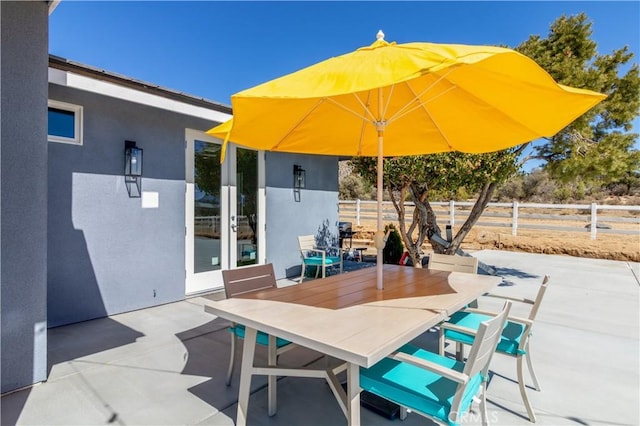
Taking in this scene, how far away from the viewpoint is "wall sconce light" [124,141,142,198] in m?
4.60

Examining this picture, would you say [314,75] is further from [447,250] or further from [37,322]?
[447,250]

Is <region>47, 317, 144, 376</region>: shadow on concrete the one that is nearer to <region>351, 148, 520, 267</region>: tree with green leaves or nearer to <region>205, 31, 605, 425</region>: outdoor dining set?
<region>205, 31, 605, 425</region>: outdoor dining set

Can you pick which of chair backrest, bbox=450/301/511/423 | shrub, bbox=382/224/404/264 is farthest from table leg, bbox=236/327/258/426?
shrub, bbox=382/224/404/264

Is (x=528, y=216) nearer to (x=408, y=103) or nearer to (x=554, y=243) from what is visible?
(x=554, y=243)

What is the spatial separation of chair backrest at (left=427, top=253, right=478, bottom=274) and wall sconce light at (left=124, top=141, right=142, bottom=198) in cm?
407

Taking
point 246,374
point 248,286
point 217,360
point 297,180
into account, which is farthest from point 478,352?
point 297,180

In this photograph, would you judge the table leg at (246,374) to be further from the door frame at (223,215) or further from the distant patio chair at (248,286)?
the door frame at (223,215)

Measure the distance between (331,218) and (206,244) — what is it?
328 cm

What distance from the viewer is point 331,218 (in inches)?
316

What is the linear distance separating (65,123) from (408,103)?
4.09m

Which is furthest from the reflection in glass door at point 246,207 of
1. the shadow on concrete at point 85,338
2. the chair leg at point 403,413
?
the chair leg at point 403,413

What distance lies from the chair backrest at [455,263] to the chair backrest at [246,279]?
187cm

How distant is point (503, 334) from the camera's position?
2658 millimetres

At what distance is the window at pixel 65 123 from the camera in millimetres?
4031
